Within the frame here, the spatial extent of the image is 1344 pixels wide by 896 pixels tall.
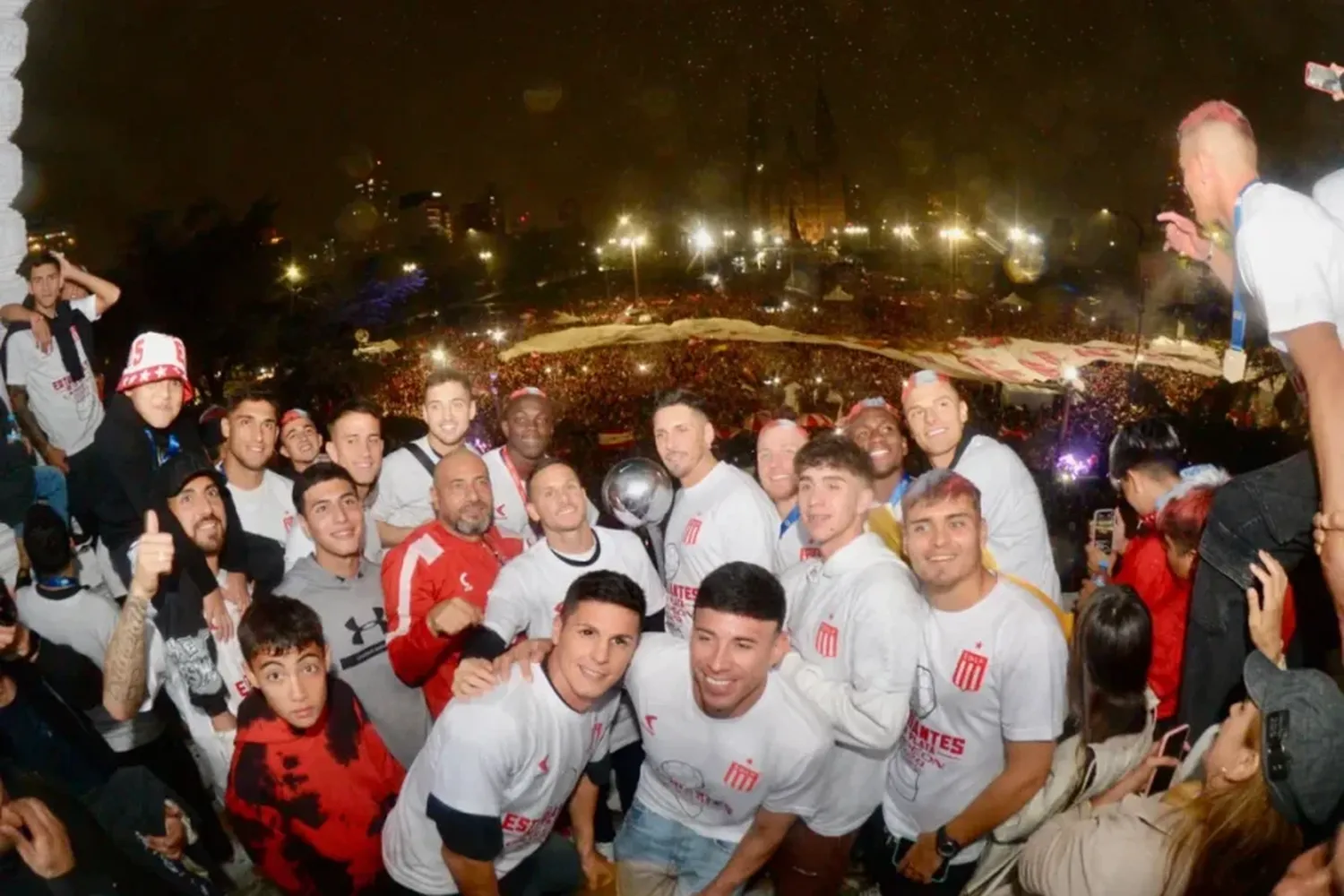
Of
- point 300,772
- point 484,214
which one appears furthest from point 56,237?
point 484,214

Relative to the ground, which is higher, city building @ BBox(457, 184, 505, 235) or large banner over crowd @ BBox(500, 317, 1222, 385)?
city building @ BBox(457, 184, 505, 235)

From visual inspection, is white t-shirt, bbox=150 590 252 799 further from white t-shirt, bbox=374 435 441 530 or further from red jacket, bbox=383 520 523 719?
white t-shirt, bbox=374 435 441 530

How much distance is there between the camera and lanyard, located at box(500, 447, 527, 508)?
5066mm

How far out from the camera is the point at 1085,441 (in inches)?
439

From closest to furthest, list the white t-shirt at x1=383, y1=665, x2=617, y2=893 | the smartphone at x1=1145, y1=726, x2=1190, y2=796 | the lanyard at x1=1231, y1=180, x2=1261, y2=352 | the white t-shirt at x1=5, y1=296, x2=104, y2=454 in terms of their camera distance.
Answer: the lanyard at x1=1231, y1=180, x2=1261, y2=352, the white t-shirt at x1=383, y1=665, x2=617, y2=893, the smartphone at x1=1145, y1=726, x2=1190, y2=796, the white t-shirt at x1=5, y1=296, x2=104, y2=454

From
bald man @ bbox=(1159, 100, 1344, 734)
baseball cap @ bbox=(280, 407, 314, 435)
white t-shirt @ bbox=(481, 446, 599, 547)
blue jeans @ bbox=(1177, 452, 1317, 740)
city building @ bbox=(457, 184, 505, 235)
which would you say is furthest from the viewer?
city building @ bbox=(457, 184, 505, 235)

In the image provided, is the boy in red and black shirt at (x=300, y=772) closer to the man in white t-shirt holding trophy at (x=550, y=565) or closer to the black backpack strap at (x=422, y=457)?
the man in white t-shirt holding trophy at (x=550, y=565)

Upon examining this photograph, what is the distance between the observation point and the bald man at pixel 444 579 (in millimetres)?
3420

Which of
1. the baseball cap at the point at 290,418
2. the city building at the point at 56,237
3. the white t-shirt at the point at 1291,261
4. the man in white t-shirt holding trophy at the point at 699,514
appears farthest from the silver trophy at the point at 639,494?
the city building at the point at 56,237

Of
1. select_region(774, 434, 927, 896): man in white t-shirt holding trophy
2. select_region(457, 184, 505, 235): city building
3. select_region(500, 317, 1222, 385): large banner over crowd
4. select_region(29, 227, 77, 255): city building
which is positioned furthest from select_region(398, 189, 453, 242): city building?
select_region(774, 434, 927, 896): man in white t-shirt holding trophy

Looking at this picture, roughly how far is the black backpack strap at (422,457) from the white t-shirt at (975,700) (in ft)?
10.5

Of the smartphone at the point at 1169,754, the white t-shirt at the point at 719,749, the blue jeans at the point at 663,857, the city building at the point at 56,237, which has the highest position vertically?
the city building at the point at 56,237

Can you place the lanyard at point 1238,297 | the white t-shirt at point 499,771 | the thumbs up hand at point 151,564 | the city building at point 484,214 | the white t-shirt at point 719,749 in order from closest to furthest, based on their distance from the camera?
the lanyard at point 1238,297
the white t-shirt at point 499,771
the white t-shirt at point 719,749
the thumbs up hand at point 151,564
the city building at point 484,214

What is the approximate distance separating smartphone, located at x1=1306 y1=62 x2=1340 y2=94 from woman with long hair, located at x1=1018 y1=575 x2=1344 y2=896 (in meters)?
1.93
